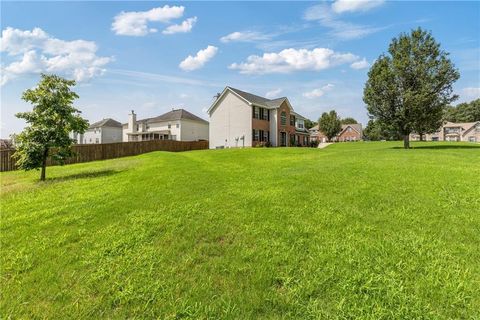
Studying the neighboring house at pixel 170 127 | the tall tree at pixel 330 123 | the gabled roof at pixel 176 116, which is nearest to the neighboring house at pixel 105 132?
the neighboring house at pixel 170 127

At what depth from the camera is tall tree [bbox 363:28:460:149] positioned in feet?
85.8

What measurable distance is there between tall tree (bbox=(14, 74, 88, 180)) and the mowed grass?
4669mm

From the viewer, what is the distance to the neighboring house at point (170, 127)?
151ft

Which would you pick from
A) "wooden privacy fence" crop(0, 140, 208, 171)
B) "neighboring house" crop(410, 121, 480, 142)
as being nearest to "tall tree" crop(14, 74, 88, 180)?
"wooden privacy fence" crop(0, 140, 208, 171)

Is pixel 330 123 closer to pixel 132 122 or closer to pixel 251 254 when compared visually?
pixel 132 122

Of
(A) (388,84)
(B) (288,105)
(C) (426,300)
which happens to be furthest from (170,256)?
(B) (288,105)

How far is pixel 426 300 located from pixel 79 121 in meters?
13.6

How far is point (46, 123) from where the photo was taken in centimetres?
1188

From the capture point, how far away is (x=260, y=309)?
11.1ft

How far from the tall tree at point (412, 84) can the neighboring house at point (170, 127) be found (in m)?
28.4

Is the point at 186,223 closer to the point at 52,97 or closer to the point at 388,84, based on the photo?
the point at 52,97

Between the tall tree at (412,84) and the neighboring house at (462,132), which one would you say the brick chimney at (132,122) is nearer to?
the tall tree at (412,84)

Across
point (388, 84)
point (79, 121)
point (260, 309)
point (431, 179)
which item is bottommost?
point (260, 309)

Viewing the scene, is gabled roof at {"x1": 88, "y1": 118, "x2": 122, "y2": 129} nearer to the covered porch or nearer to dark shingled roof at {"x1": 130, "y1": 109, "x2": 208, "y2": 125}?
the covered porch
